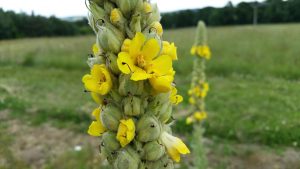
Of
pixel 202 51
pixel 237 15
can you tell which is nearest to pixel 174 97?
pixel 202 51

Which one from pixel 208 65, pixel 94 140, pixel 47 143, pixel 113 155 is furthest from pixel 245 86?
pixel 113 155

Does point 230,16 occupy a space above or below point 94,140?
above

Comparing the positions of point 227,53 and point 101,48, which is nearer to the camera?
point 101,48

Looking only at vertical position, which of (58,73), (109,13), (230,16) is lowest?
(58,73)

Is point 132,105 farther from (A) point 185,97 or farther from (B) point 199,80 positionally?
(A) point 185,97

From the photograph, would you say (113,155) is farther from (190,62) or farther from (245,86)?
(190,62)

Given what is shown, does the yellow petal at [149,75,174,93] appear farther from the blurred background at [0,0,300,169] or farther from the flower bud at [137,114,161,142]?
the blurred background at [0,0,300,169]

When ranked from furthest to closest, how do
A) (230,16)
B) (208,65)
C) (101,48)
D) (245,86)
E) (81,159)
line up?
1. (230,16)
2. (208,65)
3. (245,86)
4. (81,159)
5. (101,48)
